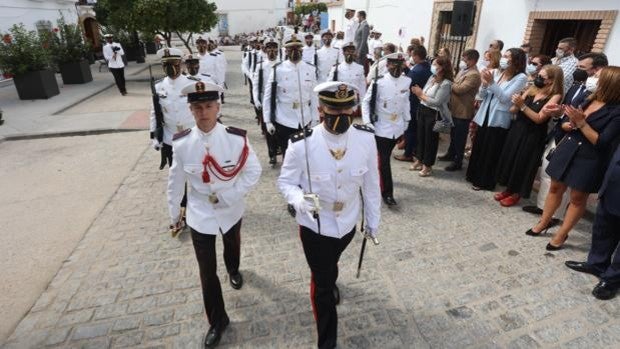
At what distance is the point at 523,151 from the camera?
523 cm

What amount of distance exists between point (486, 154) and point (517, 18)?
5.94 meters

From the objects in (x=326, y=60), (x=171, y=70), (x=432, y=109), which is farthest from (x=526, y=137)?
(x=326, y=60)

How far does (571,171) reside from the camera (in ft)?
13.5

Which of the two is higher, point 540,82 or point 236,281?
point 540,82

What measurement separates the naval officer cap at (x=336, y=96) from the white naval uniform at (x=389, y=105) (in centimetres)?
278

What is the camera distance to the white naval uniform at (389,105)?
529 cm

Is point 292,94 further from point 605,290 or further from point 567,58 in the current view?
point 567,58

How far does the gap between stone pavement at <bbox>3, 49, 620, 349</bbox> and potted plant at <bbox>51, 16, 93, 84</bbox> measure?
45.1 feet

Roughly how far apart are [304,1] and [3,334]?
51419 mm

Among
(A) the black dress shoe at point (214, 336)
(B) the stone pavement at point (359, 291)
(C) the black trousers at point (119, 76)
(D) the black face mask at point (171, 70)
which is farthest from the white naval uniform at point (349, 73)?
(C) the black trousers at point (119, 76)

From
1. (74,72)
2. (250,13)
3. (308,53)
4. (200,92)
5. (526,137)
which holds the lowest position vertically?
(74,72)

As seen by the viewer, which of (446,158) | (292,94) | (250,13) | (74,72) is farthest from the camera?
(250,13)

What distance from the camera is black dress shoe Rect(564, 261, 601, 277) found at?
3.94m

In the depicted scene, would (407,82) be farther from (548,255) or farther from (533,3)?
(533,3)
